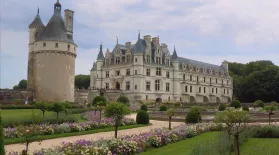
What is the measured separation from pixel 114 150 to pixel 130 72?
124ft

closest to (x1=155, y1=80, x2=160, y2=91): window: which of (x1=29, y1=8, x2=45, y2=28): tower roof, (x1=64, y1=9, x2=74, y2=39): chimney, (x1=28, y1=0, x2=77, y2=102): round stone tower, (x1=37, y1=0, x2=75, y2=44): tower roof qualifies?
(x1=28, y1=0, x2=77, y2=102): round stone tower

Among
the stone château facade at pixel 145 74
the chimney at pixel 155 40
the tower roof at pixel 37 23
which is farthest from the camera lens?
the chimney at pixel 155 40

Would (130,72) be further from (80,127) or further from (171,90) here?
(80,127)

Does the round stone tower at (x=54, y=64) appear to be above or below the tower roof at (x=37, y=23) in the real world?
below

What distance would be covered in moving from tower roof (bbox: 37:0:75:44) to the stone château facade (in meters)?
9.65

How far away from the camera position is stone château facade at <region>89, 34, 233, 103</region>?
150 feet

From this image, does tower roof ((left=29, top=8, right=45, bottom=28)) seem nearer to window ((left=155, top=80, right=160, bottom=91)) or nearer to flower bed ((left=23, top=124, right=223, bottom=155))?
window ((left=155, top=80, right=160, bottom=91))

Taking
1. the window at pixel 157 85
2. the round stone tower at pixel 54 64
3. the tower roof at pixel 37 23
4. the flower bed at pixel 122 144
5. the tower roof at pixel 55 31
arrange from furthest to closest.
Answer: the window at pixel 157 85 → the tower roof at pixel 37 23 → the tower roof at pixel 55 31 → the round stone tower at pixel 54 64 → the flower bed at pixel 122 144

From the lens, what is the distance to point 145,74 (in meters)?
46.5

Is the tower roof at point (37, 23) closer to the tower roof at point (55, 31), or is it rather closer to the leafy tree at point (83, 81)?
the tower roof at point (55, 31)

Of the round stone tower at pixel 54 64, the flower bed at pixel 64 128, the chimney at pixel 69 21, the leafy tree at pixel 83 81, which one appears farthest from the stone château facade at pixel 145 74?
the flower bed at pixel 64 128

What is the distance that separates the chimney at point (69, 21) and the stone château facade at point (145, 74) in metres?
8.65

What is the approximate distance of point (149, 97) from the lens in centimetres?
4691

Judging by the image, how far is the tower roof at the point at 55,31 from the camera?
3672cm
